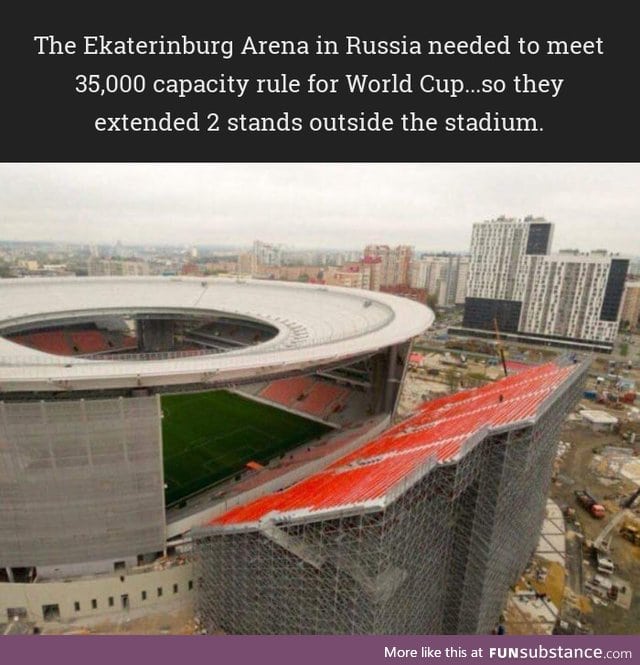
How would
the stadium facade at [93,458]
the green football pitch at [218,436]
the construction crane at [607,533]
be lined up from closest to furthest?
the stadium facade at [93,458] → the construction crane at [607,533] → the green football pitch at [218,436]

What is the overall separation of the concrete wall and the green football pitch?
16.9 feet

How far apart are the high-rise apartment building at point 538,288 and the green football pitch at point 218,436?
43483 mm

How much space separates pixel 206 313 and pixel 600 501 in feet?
93.9

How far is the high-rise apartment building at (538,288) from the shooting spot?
184 feet

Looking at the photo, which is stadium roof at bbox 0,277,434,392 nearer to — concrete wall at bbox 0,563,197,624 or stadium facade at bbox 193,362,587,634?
stadium facade at bbox 193,362,587,634

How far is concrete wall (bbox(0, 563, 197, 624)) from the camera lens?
15.4 m

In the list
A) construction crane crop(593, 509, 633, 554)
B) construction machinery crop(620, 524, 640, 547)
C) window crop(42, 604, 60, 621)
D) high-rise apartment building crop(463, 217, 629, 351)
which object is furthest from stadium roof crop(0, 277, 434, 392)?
high-rise apartment building crop(463, 217, 629, 351)

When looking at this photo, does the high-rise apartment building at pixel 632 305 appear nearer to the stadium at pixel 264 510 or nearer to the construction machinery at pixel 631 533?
the construction machinery at pixel 631 533

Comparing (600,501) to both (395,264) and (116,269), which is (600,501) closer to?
(395,264)

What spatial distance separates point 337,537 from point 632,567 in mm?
17367

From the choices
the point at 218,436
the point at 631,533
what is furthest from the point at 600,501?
the point at 218,436

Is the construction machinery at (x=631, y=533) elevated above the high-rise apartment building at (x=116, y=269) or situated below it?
below

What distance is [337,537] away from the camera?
11078 mm

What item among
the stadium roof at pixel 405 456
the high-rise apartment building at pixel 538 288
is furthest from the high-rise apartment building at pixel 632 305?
the stadium roof at pixel 405 456
